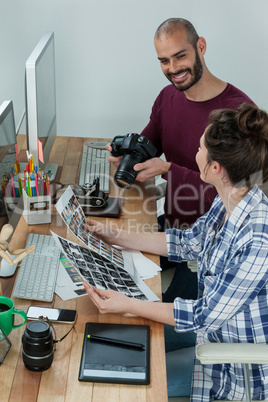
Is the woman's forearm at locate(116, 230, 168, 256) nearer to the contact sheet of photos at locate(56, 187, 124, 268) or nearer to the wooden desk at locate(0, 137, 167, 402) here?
the contact sheet of photos at locate(56, 187, 124, 268)

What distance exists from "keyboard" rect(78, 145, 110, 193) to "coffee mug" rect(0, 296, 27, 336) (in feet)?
2.87

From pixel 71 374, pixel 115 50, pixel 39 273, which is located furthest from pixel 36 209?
pixel 115 50

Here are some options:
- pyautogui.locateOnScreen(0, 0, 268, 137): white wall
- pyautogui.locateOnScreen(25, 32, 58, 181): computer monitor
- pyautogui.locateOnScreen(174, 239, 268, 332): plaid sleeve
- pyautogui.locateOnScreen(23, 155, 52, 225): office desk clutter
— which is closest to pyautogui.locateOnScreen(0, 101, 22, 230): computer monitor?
pyautogui.locateOnScreen(23, 155, 52, 225): office desk clutter

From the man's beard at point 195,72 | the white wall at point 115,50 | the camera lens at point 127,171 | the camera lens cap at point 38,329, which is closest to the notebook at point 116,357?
the camera lens cap at point 38,329

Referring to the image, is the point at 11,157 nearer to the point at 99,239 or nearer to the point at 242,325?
the point at 99,239

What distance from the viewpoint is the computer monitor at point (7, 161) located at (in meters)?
1.34

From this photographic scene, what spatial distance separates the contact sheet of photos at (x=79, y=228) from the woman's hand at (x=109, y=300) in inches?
7.5

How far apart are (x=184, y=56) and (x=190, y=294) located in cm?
96

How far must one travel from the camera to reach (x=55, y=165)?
213 centimetres

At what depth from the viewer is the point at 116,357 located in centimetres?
112

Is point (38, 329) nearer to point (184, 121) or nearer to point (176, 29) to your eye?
point (184, 121)

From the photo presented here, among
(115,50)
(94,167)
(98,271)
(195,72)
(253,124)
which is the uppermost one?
(253,124)

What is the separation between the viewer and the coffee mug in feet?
3.60

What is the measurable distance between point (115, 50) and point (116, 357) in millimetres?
1973
